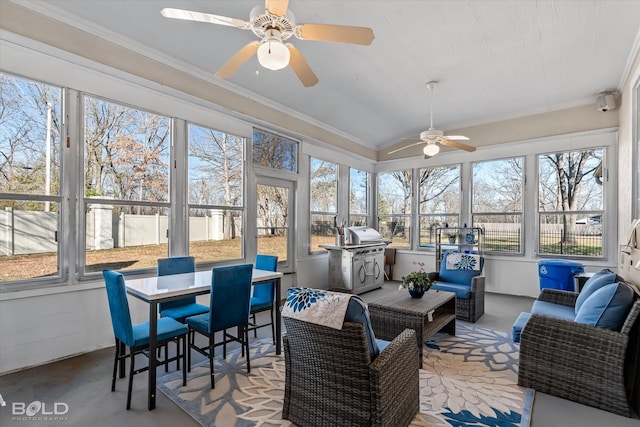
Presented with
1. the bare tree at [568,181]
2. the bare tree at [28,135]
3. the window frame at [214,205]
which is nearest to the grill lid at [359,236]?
the window frame at [214,205]

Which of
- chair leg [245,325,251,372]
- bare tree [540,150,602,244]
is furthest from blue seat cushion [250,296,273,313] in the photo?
bare tree [540,150,602,244]

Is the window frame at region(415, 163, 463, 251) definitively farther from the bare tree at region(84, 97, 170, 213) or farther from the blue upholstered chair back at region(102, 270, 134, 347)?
the blue upholstered chair back at region(102, 270, 134, 347)

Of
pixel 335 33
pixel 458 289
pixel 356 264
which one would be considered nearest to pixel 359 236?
pixel 356 264

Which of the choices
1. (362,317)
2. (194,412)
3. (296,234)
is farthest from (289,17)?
(296,234)

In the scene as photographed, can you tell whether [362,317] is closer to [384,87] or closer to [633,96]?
[384,87]

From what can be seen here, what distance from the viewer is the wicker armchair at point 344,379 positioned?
1.69m

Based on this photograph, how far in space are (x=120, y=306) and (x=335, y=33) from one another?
245cm

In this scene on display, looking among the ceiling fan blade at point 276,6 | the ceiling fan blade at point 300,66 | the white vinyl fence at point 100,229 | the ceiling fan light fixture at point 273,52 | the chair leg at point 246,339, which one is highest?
the ceiling fan blade at point 276,6

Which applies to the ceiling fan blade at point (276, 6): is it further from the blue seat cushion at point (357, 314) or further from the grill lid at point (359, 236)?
the grill lid at point (359, 236)

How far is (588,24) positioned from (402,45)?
1.88 meters

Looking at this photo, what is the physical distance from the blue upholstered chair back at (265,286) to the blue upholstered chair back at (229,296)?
2.14 feet

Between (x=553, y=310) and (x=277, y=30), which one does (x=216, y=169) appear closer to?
(x=277, y=30)

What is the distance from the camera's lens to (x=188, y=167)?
3990 mm

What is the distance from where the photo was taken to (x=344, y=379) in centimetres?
177
